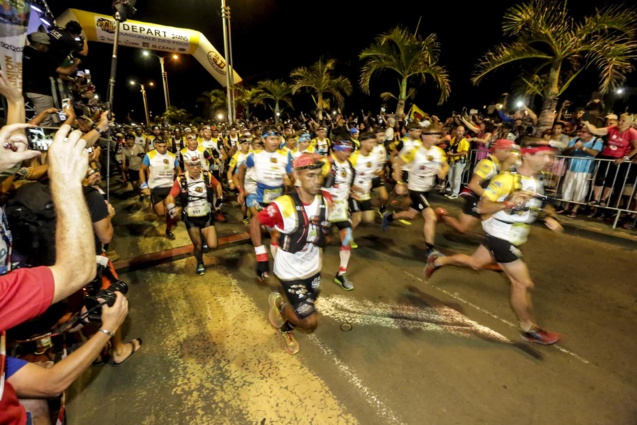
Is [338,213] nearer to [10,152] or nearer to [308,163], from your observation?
[308,163]

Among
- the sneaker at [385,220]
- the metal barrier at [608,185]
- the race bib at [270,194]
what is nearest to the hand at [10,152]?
the race bib at [270,194]

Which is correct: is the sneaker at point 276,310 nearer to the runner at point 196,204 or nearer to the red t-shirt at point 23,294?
the runner at point 196,204

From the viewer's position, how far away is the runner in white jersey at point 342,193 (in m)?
4.91

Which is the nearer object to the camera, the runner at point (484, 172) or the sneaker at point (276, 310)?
the sneaker at point (276, 310)

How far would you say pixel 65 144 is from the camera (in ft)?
4.95

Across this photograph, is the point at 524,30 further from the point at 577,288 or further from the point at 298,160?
the point at 298,160

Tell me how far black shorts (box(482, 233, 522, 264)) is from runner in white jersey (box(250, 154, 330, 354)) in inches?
77.0

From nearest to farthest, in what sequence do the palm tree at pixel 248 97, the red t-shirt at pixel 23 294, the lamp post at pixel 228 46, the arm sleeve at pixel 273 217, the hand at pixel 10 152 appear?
1. the red t-shirt at pixel 23 294
2. the hand at pixel 10 152
3. the arm sleeve at pixel 273 217
4. the lamp post at pixel 228 46
5. the palm tree at pixel 248 97

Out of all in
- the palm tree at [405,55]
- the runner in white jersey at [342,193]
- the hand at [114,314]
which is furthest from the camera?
the palm tree at [405,55]

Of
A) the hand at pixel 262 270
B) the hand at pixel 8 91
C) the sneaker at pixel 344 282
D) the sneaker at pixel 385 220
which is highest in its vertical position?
the hand at pixel 8 91

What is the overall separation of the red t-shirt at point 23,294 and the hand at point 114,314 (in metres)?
0.49

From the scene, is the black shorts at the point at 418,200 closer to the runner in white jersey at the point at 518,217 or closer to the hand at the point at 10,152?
the runner in white jersey at the point at 518,217

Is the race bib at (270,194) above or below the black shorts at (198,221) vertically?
above

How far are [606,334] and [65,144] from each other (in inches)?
217
